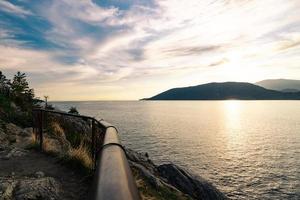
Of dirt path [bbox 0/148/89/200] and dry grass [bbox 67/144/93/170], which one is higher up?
dry grass [bbox 67/144/93/170]

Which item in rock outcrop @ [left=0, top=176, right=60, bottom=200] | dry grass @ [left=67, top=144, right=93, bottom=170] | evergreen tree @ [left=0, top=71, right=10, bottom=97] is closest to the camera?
rock outcrop @ [left=0, top=176, right=60, bottom=200]

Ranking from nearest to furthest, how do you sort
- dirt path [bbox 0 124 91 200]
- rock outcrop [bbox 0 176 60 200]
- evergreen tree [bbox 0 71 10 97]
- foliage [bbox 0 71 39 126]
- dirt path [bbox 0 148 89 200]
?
rock outcrop [bbox 0 176 60 200]
dirt path [bbox 0 124 91 200]
dirt path [bbox 0 148 89 200]
foliage [bbox 0 71 39 126]
evergreen tree [bbox 0 71 10 97]

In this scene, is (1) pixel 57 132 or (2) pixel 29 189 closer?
(2) pixel 29 189

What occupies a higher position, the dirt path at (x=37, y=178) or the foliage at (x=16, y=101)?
the foliage at (x=16, y=101)

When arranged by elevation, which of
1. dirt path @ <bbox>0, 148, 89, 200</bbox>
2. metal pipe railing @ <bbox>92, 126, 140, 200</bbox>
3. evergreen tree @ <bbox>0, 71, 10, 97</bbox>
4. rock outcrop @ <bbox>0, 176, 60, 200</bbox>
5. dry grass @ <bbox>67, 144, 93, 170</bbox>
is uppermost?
evergreen tree @ <bbox>0, 71, 10, 97</bbox>

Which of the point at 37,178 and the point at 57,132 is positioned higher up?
the point at 57,132

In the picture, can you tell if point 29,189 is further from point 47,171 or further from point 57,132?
point 57,132

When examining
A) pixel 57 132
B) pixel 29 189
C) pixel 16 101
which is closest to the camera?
pixel 29 189

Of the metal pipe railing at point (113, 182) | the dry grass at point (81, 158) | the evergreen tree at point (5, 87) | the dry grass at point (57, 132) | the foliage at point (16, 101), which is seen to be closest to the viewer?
the metal pipe railing at point (113, 182)

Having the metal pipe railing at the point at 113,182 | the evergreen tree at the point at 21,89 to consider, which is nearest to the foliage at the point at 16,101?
the evergreen tree at the point at 21,89

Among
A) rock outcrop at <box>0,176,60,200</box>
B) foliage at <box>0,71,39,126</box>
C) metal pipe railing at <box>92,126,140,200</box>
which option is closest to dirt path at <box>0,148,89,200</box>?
rock outcrop at <box>0,176,60,200</box>

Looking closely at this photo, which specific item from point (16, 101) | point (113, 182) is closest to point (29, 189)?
point (113, 182)

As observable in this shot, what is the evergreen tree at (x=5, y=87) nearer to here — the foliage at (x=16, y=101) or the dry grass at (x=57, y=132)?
the foliage at (x=16, y=101)

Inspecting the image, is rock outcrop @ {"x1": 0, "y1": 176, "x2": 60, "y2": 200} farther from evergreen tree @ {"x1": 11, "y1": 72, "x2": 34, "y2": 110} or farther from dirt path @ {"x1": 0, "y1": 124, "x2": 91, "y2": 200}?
evergreen tree @ {"x1": 11, "y1": 72, "x2": 34, "y2": 110}
